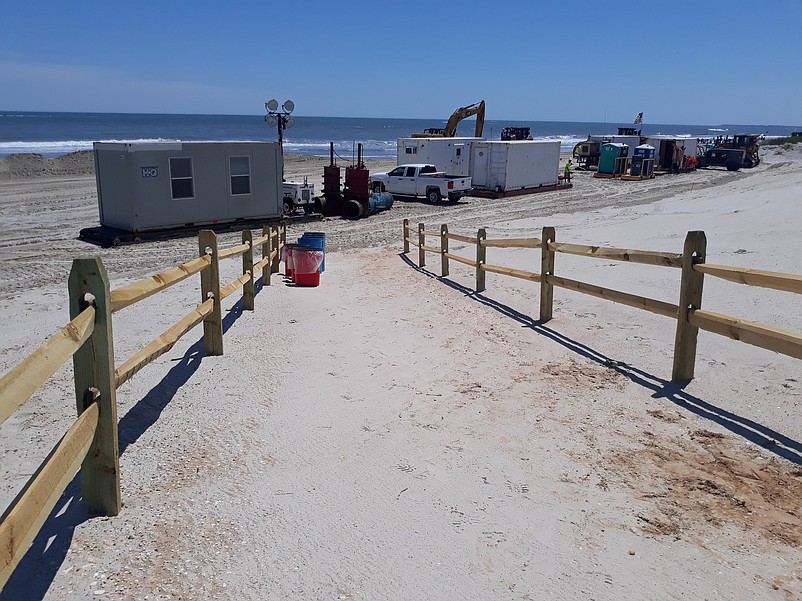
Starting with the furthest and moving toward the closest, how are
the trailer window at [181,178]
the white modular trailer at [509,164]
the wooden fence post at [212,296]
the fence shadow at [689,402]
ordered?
the white modular trailer at [509,164]
the trailer window at [181,178]
the wooden fence post at [212,296]
the fence shadow at [689,402]

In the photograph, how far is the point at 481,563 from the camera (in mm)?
3469

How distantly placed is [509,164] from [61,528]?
99.3ft

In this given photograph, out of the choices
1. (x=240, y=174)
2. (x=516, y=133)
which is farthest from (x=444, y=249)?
(x=516, y=133)

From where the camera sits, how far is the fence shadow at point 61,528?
10.2ft

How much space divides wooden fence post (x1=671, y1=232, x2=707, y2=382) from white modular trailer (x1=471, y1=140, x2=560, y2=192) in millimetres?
26811

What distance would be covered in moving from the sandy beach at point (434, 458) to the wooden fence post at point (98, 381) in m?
0.16

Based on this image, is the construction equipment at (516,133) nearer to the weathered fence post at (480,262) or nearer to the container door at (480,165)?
the container door at (480,165)

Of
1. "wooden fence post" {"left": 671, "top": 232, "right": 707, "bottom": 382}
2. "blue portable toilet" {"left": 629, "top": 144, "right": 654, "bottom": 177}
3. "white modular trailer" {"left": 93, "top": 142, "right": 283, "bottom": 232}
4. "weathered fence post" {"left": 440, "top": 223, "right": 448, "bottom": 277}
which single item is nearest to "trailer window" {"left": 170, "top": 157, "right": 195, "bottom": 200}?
"white modular trailer" {"left": 93, "top": 142, "right": 283, "bottom": 232}

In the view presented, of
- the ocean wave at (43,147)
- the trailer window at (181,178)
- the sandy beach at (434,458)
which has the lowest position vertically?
the sandy beach at (434,458)

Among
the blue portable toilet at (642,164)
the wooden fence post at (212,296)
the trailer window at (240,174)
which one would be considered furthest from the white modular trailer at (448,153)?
the wooden fence post at (212,296)

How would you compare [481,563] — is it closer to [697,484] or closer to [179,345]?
[697,484]

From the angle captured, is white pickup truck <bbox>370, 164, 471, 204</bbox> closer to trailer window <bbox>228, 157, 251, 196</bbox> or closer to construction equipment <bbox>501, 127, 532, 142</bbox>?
trailer window <bbox>228, 157, 251, 196</bbox>

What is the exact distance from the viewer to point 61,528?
11.8 ft

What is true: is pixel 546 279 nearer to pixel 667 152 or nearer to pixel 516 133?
pixel 516 133
